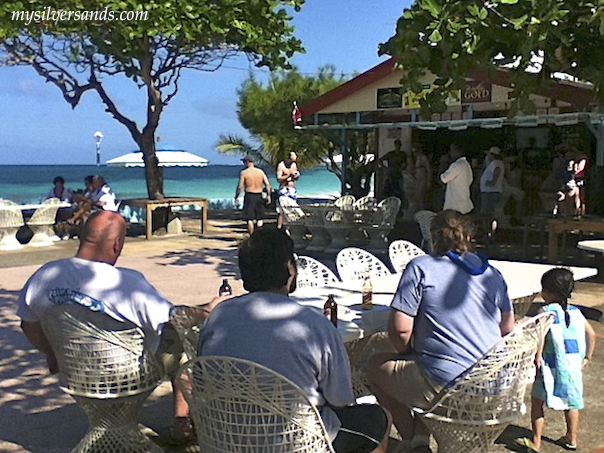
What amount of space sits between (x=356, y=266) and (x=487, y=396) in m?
2.62

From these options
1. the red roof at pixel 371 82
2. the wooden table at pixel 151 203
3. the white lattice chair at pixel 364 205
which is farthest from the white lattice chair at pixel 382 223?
the wooden table at pixel 151 203

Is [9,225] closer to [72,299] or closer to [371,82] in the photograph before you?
[371,82]

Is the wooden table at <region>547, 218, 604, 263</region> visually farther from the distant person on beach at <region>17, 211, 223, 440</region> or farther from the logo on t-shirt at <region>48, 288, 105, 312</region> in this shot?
the logo on t-shirt at <region>48, 288, 105, 312</region>

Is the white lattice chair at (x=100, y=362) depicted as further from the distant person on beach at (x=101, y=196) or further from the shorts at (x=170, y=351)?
the distant person on beach at (x=101, y=196)

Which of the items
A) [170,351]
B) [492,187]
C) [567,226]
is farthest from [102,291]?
[492,187]

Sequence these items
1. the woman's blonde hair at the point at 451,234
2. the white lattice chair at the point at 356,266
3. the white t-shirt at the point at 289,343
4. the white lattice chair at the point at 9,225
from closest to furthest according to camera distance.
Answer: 1. the white t-shirt at the point at 289,343
2. the woman's blonde hair at the point at 451,234
3. the white lattice chair at the point at 356,266
4. the white lattice chair at the point at 9,225

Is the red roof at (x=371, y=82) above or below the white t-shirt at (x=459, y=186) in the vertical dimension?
above

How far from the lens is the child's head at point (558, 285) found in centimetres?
391

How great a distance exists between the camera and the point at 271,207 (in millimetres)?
20469

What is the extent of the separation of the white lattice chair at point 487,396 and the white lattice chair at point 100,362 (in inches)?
52.2

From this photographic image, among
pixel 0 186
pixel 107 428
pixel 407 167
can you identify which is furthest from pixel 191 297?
pixel 0 186

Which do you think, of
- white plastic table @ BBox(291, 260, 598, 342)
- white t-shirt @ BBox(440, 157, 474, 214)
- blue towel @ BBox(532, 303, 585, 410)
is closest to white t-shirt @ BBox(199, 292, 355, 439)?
white plastic table @ BBox(291, 260, 598, 342)

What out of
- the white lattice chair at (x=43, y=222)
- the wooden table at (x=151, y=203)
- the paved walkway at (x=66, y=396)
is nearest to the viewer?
the paved walkway at (x=66, y=396)

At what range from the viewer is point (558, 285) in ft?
12.8
